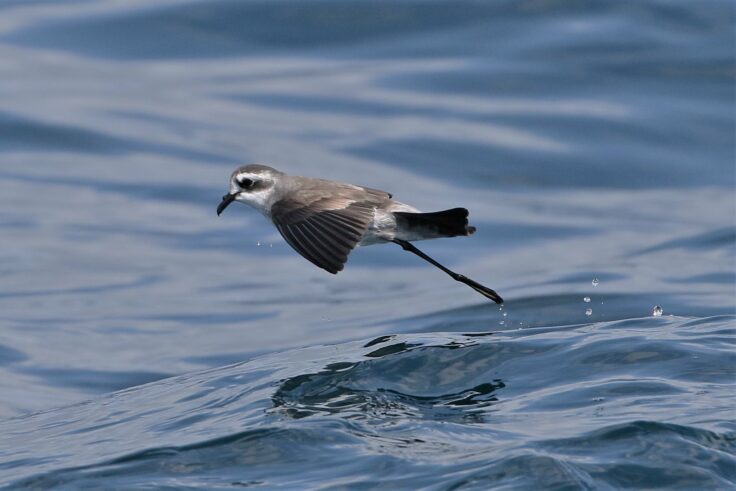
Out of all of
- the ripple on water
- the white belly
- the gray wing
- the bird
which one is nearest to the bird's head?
the bird

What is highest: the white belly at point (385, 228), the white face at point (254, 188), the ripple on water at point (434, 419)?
the white face at point (254, 188)

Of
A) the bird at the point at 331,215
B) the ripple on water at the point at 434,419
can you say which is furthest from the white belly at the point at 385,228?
the ripple on water at the point at 434,419

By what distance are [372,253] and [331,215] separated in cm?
547

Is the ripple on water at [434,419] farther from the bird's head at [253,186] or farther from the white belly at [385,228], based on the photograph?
the bird's head at [253,186]

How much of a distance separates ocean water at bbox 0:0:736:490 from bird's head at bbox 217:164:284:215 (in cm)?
102

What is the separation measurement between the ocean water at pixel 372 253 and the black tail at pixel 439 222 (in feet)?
2.21

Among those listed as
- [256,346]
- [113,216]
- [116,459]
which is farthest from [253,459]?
[113,216]

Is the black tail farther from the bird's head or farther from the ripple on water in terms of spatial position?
the bird's head

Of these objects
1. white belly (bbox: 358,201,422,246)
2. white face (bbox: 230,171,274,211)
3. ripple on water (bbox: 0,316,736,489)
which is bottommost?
ripple on water (bbox: 0,316,736,489)

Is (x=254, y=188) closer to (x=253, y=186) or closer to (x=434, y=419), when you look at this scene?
(x=253, y=186)

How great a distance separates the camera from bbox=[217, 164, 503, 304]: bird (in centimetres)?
715

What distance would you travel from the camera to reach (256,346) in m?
10.5

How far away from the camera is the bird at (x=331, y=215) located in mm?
7148

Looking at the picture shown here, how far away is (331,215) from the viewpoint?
24.5 feet
